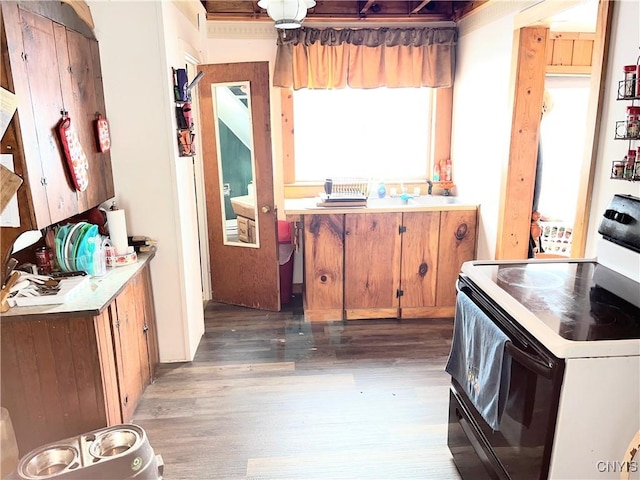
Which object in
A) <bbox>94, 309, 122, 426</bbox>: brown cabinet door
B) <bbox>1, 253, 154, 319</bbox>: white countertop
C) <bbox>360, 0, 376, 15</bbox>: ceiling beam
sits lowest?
<bbox>94, 309, 122, 426</bbox>: brown cabinet door

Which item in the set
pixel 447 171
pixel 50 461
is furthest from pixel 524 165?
pixel 50 461

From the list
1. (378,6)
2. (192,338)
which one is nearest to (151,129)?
(192,338)

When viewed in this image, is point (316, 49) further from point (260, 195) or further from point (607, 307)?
point (607, 307)

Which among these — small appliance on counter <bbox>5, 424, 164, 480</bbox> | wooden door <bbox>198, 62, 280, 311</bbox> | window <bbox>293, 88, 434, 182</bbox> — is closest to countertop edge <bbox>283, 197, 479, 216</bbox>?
wooden door <bbox>198, 62, 280, 311</bbox>

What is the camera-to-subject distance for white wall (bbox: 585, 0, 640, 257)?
1.96m

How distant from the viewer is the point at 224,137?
3.74 meters

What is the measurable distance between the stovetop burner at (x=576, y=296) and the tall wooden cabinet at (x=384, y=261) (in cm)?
155

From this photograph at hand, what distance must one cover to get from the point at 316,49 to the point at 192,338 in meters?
2.45

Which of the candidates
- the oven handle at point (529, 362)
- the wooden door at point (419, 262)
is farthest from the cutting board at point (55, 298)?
the wooden door at point (419, 262)

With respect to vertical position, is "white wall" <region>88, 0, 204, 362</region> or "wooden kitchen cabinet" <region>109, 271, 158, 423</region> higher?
Answer: "white wall" <region>88, 0, 204, 362</region>

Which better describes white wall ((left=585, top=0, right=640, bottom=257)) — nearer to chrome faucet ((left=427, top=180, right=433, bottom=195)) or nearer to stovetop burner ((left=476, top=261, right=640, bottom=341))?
stovetop burner ((left=476, top=261, right=640, bottom=341))

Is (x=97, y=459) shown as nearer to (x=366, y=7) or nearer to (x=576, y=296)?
(x=576, y=296)

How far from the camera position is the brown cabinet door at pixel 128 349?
224 cm

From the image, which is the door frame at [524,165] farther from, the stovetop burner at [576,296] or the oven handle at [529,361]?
the oven handle at [529,361]
